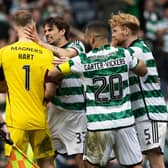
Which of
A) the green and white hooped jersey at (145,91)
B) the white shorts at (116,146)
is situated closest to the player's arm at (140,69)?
the green and white hooped jersey at (145,91)

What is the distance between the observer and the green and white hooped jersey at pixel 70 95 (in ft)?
39.7

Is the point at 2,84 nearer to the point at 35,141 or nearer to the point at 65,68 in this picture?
the point at 35,141

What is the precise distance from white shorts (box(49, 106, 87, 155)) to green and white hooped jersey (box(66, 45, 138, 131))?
1090mm

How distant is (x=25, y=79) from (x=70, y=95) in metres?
0.87

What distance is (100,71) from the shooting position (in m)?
11.1

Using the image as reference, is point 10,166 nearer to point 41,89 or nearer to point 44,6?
point 41,89

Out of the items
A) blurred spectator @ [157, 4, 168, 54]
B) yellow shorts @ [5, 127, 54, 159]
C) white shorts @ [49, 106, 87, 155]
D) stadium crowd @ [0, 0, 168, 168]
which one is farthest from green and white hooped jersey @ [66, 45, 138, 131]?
blurred spectator @ [157, 4, 168, 54]

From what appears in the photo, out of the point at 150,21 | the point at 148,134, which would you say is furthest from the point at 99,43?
the point at 150,21

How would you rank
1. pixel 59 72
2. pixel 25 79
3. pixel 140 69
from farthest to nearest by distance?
pixel 25 79, pixel 140 69, pixel 59 72

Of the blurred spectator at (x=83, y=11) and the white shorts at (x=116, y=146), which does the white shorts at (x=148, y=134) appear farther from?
the blurred spectator at (x=83, y=11)

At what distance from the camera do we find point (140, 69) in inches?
445

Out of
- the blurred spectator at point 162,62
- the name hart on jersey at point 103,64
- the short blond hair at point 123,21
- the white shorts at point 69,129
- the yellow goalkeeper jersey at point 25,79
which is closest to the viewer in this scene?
the name hart on jersey at point 103,64

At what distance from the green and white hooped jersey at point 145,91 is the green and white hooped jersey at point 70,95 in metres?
0.78

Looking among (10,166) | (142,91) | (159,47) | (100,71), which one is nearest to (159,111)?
(142,91)
